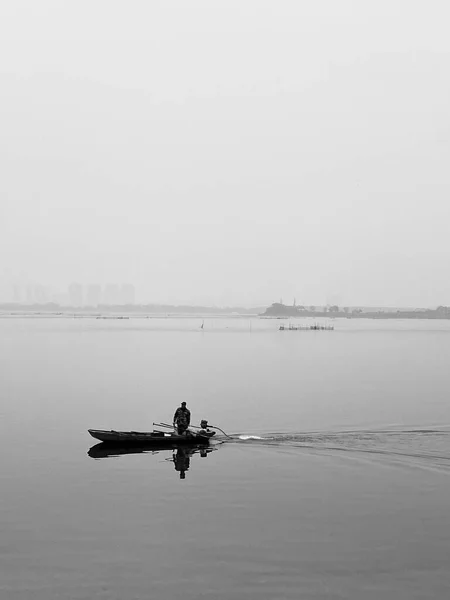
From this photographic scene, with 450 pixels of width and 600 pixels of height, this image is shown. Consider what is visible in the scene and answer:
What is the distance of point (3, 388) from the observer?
74.6 m

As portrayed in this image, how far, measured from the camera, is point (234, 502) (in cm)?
3112

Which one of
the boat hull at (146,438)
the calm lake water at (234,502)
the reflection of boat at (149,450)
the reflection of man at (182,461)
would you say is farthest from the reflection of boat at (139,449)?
the calm lake water at (234,502)

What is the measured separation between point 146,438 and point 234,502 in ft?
39.9

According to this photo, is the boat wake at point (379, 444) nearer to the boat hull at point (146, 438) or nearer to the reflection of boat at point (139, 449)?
the reflection of boat at point (139, 449)

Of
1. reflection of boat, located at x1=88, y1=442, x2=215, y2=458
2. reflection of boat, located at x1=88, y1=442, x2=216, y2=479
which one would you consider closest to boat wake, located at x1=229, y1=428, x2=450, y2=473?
reflection of boat, located at x1=88, y1=442, x2=215, y2=458

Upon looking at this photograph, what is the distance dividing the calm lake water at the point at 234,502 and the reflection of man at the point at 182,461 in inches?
11.8

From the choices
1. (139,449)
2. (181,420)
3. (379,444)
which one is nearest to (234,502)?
(181,420)

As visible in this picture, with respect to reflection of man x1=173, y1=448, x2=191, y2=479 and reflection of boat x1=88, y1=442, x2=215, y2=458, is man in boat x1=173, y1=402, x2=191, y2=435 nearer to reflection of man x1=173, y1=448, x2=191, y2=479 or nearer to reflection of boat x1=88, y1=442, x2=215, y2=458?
reflection of boat x1=88, y1=442, x2=215, y2=458

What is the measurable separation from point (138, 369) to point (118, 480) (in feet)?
210

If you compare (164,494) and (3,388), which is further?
(3,388)

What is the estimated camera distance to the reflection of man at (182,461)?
37.4 meters

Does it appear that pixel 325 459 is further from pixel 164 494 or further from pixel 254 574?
pixel 254 574

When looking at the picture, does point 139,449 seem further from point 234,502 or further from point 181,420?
point 234,502

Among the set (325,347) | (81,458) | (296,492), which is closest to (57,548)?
(296,492)
